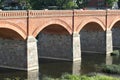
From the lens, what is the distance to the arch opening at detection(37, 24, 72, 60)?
1826 inches

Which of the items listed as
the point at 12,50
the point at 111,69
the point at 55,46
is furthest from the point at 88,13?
the point at 12,50

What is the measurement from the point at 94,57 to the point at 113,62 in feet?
15.6

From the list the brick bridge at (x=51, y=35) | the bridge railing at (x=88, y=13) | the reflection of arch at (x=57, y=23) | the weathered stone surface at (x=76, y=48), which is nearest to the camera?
the brick bridge at (x=51, y=35)

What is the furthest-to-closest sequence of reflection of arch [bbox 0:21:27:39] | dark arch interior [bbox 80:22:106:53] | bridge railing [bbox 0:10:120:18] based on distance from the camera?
dark arch interior [bbox 80:22:106:53], bridge railing [bbox 0:10:120:18], reflection of arch [bbox 0:21:27:39]

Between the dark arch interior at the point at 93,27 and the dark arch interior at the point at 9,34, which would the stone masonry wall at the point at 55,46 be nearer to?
the dark arch interior at the point at 93,27

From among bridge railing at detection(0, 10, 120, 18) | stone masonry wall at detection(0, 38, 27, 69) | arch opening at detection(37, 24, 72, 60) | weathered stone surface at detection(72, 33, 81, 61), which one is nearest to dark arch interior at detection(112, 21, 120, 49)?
bridge railing at detection(0, 10, 120, 18)

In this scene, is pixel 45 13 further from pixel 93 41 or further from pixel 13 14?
pixel 93 41

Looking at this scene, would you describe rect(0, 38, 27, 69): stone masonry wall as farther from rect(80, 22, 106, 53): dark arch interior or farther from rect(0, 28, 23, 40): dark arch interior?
rect(80, 22, 106, 53): dark arch interior

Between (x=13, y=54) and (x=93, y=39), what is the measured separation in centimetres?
1820

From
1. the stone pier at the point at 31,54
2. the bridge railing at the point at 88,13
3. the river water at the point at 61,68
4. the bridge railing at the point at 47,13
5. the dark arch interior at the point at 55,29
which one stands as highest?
the bridge railing at the point at 88,13

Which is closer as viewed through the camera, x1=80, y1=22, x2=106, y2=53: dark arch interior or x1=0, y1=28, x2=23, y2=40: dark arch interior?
x1=0, y1=28, x2=23, y2=40: dark arch interior

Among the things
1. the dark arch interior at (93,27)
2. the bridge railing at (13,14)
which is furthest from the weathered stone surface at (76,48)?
the bridge railing at (13,14)

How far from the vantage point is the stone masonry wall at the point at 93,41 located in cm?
5341

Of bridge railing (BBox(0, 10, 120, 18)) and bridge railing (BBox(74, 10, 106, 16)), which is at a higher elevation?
bridge railing (BBox(74, 10, 106, 16))
